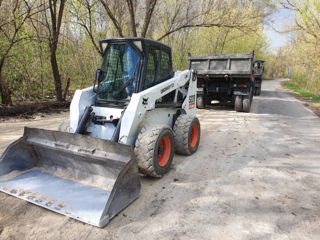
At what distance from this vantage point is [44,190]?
9.08 feet

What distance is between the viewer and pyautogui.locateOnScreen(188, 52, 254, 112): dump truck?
28.3 feet

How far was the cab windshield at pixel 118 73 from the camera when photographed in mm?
Answer: 3645

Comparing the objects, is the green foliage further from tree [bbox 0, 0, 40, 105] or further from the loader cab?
the loader cab

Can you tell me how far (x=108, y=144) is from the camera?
107 inches

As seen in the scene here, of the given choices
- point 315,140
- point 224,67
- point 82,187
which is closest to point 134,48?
point 82,187

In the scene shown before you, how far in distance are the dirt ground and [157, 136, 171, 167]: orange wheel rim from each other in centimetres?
24

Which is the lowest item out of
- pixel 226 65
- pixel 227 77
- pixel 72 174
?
pixel 72 174

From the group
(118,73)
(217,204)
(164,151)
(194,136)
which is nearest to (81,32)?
(118,73)

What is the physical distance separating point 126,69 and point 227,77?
5881 millimetres

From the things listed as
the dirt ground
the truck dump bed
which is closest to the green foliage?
the truck dump bed

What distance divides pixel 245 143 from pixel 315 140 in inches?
72.5

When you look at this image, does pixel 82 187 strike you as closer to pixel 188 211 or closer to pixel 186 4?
pixel 188 211

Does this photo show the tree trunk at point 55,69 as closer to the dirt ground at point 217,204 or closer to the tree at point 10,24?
the tree at point 10,24

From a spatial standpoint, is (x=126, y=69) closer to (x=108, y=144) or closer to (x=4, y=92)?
(x=108, y=144)
